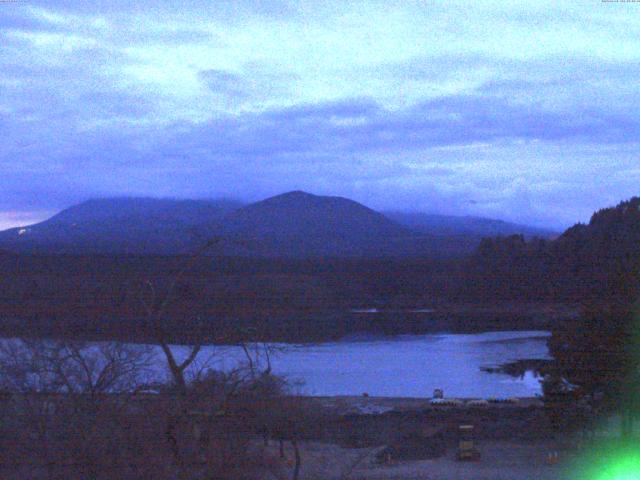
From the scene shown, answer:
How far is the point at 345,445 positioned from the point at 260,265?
49.7 inches

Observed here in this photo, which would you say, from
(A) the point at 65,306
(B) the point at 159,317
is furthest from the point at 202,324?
(A) the point at 65,306

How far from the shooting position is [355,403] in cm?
475

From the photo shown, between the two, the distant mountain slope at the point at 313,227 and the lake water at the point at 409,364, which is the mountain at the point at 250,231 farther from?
the lake water at the point at 409,364

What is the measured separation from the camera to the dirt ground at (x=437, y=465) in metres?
3.74

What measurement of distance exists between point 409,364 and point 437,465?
3.26 ft

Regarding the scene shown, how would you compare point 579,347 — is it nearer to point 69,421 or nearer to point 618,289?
point 618,289

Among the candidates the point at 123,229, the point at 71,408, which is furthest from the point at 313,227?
the point at 71,408

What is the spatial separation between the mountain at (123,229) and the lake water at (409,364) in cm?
109

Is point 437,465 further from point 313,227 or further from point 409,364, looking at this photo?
point 313,227

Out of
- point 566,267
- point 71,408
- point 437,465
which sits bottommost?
point 437,465

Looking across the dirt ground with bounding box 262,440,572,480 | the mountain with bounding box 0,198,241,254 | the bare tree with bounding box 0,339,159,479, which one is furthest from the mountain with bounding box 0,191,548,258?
the dirt ground with bounding box 262,440,572,480

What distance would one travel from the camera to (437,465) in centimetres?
404

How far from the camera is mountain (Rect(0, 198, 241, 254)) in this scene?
4598 millimetres

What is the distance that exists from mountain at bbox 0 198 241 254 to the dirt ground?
4.41 ft
